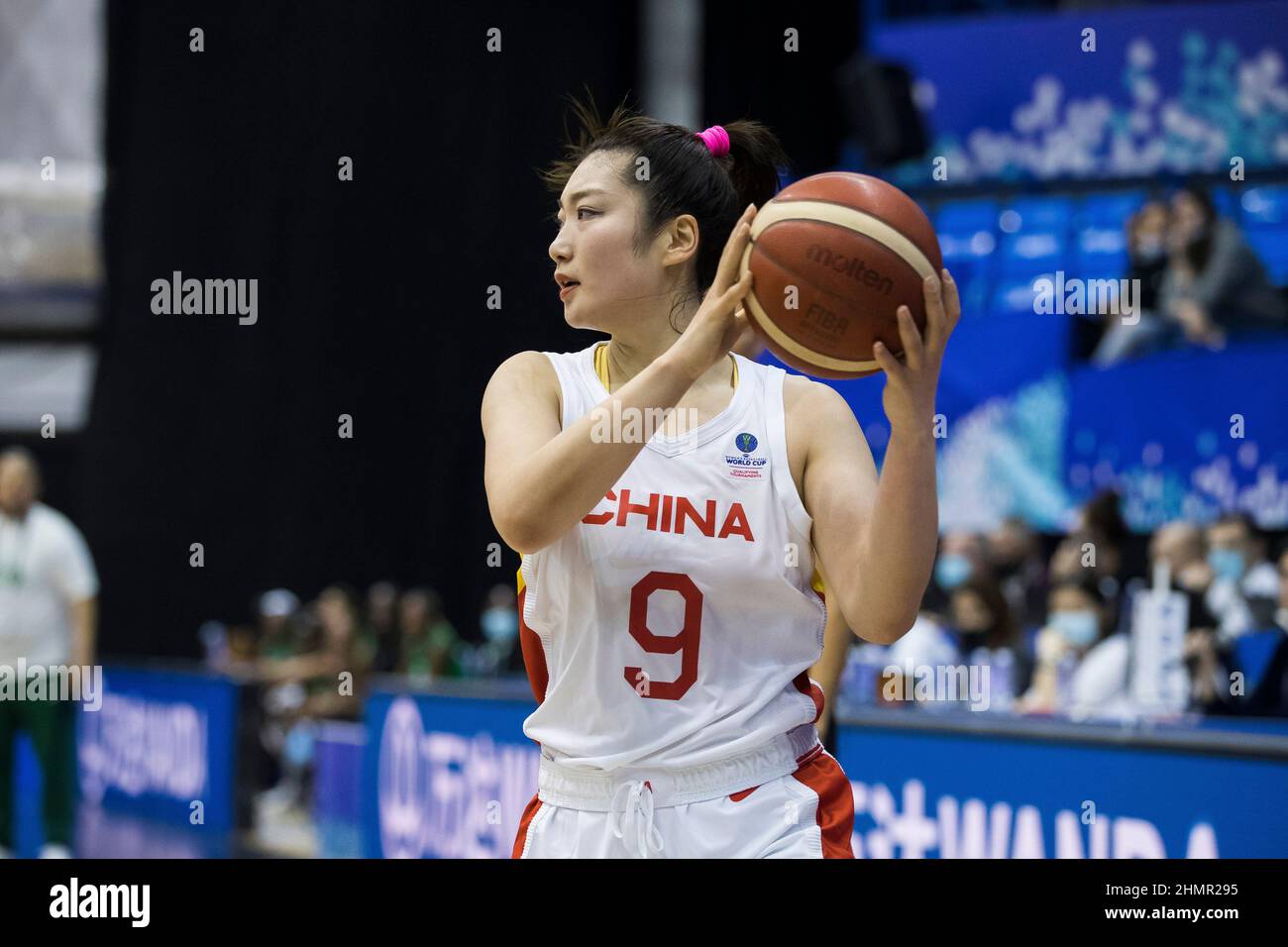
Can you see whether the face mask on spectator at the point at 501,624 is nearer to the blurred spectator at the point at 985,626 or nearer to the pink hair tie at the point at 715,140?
the blurred spectator at the point at 985,626

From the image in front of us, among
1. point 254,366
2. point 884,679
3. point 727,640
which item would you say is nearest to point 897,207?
point 727,640

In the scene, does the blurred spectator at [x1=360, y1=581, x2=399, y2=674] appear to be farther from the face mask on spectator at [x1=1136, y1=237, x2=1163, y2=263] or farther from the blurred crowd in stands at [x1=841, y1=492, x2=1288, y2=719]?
the face mask on spectator at [x1=1136, y1=237, x2=1163, y2=263]

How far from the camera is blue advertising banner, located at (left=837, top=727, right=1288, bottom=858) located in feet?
14.2

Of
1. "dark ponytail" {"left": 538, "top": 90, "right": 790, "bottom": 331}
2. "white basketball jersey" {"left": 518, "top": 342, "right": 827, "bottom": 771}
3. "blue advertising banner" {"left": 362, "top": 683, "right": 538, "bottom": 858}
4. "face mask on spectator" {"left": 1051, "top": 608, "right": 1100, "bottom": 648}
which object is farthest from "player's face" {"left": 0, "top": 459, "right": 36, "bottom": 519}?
"white basketball jersey" {"left": 518, "top": 342, "right": 827, "bottom": 771}

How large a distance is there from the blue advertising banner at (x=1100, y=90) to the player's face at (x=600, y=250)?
32.1 ft

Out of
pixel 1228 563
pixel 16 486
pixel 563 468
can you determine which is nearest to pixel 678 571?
pixel 563 468

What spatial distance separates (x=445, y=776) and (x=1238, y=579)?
3.57 meters

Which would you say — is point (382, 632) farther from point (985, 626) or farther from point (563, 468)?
point (563, 468)

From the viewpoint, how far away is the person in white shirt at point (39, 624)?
812cm

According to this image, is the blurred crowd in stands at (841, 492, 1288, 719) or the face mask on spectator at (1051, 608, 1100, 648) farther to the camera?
the face mask on spectator at (1051, 608, 1100, 648)

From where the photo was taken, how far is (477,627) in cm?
1648

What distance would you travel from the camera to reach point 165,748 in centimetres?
1155

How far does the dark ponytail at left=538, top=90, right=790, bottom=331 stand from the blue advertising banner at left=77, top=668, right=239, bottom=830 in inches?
340
